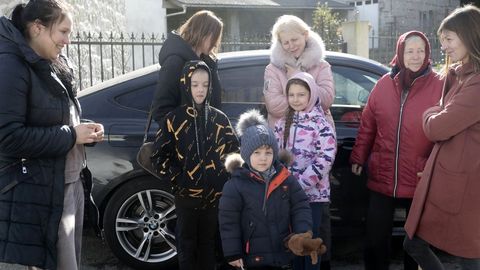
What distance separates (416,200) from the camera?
3404 mm

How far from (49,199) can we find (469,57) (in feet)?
7.78

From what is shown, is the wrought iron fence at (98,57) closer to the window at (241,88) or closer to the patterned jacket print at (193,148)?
the window at (241,88)

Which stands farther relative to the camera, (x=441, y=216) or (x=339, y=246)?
(x=339, y=246)

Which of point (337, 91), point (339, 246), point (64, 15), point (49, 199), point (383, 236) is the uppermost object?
point (64, 15)

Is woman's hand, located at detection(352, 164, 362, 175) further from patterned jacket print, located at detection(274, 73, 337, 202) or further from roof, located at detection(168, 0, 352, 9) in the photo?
roof, located at detection(168, 0, 352, 9)

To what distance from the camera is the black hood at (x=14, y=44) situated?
267 cm

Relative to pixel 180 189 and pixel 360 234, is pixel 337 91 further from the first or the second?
pixel 180 189

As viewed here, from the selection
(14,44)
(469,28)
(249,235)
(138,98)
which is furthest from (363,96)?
(14,44)

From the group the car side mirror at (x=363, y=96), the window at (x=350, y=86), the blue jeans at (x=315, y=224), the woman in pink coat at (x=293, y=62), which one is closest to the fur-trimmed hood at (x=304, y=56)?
the woman in pink coat at (x=293, y=62)

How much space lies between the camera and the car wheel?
14.9 feet

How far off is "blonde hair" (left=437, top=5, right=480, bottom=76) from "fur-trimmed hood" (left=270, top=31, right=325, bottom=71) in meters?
0.97

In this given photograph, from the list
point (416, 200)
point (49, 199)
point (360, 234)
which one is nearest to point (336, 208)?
point (360, 234)

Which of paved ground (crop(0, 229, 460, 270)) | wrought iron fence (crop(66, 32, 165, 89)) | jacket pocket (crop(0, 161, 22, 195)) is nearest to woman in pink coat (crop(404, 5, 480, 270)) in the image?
paved ground (crop(0, 229, 460, 270))

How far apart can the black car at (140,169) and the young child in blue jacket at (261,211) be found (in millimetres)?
1214
